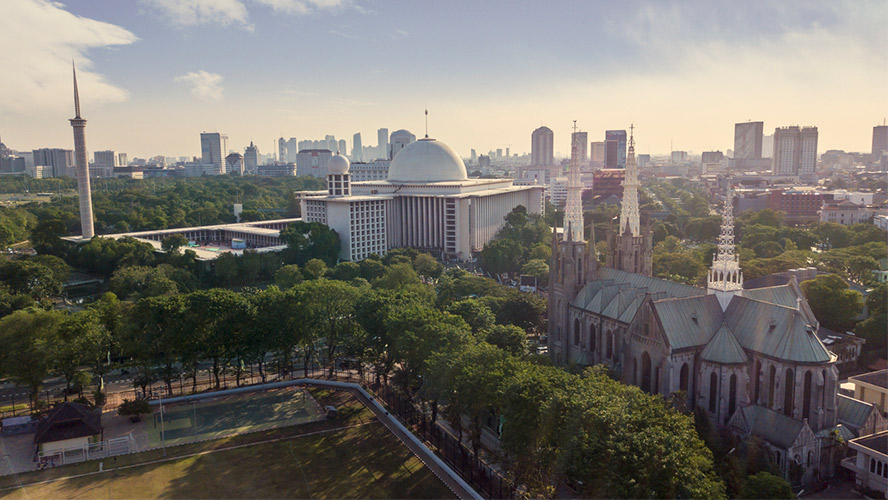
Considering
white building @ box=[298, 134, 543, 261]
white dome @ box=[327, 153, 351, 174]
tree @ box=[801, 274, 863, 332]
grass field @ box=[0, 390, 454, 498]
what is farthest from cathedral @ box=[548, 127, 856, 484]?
white dome @ box=[327, 153, 351, 174]

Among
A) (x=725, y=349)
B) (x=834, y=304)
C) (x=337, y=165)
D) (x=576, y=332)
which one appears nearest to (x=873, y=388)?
(x=725, y=349)

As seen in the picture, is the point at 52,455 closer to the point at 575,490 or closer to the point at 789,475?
the point at 575,490

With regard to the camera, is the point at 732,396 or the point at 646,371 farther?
the point at 646,371

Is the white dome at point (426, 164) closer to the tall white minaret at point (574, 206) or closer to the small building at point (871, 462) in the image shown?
the tall white minaret at point (574, 206)

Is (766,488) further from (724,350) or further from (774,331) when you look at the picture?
(774,331)

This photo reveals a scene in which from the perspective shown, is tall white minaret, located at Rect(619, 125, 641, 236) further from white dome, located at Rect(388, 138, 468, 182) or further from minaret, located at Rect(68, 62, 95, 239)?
minaret, located at Rect(68, 62, 95, 239)

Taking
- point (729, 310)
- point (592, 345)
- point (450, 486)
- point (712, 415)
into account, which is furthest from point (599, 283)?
point (450, 486)

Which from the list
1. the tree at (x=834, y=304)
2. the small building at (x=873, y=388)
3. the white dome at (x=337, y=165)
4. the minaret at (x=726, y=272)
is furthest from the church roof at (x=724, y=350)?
the white dome at (x=337, y=165)
